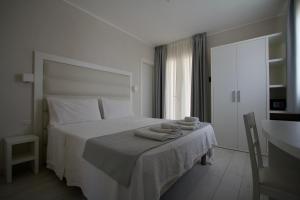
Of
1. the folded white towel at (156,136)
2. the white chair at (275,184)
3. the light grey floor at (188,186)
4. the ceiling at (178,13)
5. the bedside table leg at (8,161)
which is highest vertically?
the ceiling at (178,13)

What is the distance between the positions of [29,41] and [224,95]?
363 cm

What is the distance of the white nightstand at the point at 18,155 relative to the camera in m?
1.68

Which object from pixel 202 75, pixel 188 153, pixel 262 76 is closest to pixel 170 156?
pixel 188 153

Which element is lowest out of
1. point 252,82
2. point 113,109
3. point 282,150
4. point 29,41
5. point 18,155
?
point 18,155

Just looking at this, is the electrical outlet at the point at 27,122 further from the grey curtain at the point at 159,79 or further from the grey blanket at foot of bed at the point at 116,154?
the grey curtain at the point at 159,79

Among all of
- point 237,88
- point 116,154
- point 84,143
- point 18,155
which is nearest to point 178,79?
point 237,88

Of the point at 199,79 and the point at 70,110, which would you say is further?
the point at 199,79

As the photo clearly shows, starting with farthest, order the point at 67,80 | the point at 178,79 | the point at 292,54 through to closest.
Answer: the point at 178,79 < the point at 67,80 < the point at 292,54

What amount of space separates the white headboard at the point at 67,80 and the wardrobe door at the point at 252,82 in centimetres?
266

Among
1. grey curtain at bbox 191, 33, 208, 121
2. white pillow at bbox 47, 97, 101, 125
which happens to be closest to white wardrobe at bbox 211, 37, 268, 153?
grey curtain at bbox 191, 33, 208, 121

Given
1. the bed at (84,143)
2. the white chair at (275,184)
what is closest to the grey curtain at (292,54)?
the bed at (84,143)

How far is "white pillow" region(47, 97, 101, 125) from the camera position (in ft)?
6.86

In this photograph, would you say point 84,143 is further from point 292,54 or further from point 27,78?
point 292,54

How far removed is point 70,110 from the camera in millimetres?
2225
